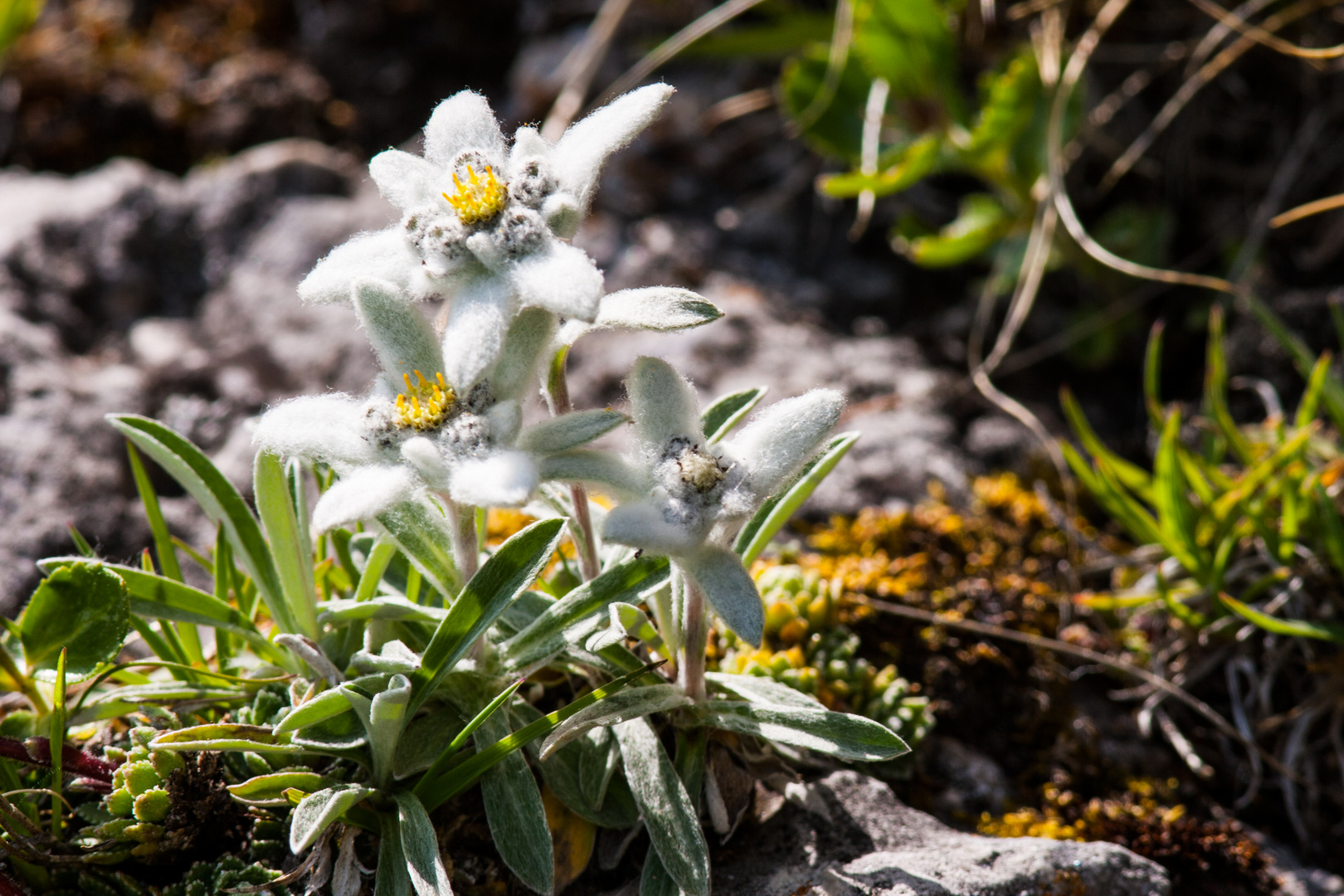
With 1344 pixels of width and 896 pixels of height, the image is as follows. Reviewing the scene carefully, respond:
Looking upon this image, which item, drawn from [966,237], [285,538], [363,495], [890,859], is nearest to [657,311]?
[363,495]

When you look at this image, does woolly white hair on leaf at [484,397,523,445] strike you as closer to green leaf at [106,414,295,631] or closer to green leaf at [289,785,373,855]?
green leaf at [289,785,373,855]

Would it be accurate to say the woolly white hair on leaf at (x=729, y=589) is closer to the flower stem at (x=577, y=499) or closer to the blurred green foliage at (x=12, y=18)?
the flower stem at (x=577, y=499)

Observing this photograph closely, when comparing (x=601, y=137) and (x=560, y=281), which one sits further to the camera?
(x=601, y=137)

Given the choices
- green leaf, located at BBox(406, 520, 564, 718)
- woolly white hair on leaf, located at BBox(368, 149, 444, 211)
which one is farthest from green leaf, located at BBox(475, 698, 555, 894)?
woolly white hair on leaf, located at BBox(368, 149, 444, 211)

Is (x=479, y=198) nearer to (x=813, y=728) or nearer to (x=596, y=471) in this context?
(x=596, y=471)

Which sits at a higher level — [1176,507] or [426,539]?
[426,539]

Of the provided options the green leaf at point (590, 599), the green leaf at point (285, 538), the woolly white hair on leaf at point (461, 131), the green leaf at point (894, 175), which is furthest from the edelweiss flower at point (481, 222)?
the green leaf at point (894, 175)

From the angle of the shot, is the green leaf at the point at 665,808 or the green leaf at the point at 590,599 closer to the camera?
the green leaf at the point at 665,808
